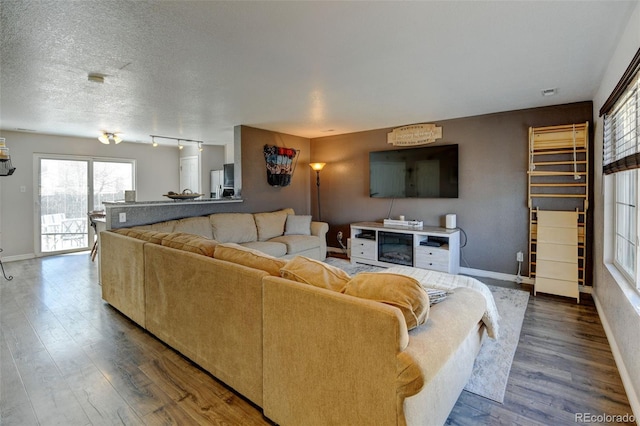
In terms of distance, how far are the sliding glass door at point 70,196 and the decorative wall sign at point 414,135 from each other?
5.95m

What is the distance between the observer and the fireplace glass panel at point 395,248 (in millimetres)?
4691

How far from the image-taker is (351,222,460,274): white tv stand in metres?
4.35

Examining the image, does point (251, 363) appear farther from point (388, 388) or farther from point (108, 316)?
point (108, 316)

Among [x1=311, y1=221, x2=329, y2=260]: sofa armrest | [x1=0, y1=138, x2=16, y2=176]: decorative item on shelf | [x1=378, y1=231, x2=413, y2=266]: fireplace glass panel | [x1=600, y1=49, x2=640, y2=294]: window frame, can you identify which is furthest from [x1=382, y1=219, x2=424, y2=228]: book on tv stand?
[x1=0, y1=138, x2=16, y2=176]: decorative item on shelf

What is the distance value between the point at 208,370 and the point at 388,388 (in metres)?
1.41

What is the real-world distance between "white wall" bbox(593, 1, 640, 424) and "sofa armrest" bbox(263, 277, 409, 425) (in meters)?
1.60

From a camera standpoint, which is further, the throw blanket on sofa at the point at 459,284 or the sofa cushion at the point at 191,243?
the sofa cushion at the point at 191,243

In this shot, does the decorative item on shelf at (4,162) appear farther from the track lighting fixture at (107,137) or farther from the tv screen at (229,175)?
the tv screen at (229,175)

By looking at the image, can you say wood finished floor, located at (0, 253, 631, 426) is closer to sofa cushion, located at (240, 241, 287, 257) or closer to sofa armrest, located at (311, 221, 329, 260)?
sofa cushion, located at (240, 241, 287, 257)

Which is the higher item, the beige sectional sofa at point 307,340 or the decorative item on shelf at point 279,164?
the decorative item on shelf at point 279,164

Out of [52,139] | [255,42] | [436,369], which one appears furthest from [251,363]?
[52,139]

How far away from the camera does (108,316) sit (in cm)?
314

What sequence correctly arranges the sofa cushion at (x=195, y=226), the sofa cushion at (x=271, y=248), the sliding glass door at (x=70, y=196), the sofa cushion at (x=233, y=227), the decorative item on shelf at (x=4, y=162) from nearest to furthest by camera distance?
the decorative item on shelf at (x=4, y=162)
the sofa cushion at (x=195, y=226)
the sofa cushion at (x=271, y=248)
the sofa cushion at (x=233, y=227)
the sliding glass door at (x=70, y=196)

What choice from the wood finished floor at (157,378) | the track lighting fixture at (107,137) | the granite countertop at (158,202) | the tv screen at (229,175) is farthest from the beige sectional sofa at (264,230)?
the track lighting fixture at (107,137)
